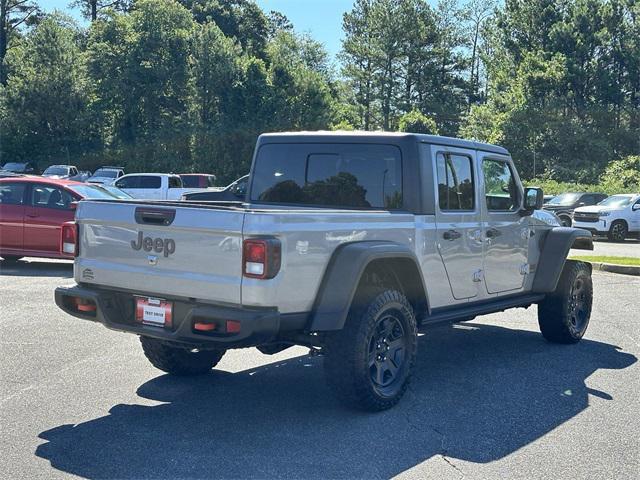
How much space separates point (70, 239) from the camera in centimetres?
583

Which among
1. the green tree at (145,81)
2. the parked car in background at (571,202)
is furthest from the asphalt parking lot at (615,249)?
the green tree at (145,81)

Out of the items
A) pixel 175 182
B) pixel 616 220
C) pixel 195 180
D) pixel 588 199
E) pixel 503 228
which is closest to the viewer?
pixel 503 228

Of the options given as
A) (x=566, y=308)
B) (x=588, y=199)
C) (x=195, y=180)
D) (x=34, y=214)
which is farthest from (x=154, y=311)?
(x=195, y=180)

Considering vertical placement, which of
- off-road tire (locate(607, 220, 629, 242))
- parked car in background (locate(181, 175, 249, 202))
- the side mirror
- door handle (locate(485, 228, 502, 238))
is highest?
the side mirror

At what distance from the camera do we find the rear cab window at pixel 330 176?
20.5ft

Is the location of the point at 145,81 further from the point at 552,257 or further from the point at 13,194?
the point at 552,257

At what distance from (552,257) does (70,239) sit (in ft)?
15.4

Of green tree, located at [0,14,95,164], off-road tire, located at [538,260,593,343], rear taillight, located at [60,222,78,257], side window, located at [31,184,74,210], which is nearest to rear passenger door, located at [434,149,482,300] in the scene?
off-road tire, located at [538,260,593,343]

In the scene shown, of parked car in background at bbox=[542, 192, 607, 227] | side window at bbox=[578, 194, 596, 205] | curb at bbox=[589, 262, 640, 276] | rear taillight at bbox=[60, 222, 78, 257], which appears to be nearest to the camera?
rear taillight at bbox=[60, 222, 78, 257]

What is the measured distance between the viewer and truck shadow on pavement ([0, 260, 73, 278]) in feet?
40.8

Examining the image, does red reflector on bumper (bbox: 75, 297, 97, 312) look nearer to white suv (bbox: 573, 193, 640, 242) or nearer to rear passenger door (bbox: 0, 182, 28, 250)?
rear passenger door (bbox: 0, 182, 28, 250)

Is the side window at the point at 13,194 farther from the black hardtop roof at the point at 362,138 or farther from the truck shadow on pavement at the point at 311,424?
the truck shadow on pavement at the point at 311,424

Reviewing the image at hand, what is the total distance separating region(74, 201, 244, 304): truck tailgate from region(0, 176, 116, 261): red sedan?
25.1ft

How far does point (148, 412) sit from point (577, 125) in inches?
1940
